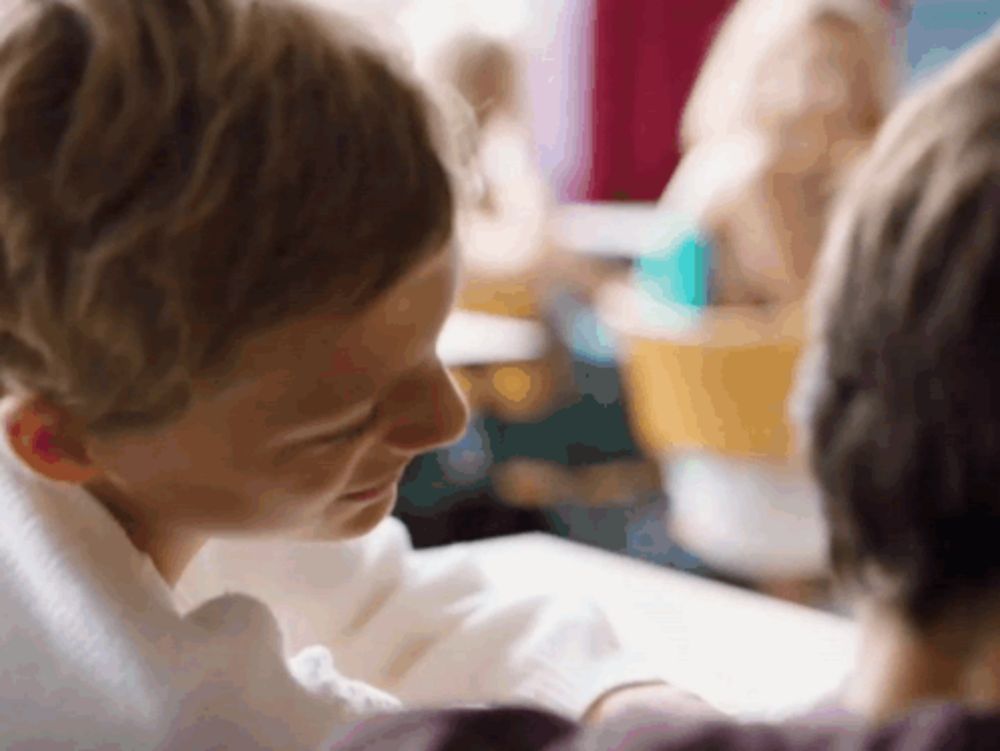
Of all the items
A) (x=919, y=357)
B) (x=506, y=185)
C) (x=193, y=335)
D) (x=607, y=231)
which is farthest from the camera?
(x=607, y=231)

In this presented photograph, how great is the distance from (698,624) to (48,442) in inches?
9.4

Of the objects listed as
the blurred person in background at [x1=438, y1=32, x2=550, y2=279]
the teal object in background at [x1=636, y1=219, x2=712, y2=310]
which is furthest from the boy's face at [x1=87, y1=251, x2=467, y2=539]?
the blurred person in background at [x1=438, y1=32, x2=550, y2=279]

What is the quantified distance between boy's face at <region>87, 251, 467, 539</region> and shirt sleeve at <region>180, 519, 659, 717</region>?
0.34 feet

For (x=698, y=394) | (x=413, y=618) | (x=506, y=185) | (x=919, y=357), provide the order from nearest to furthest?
Answer: (x=919, y=357) < (x=413, y=618) < (x=698, y=394) < (x=506, y=185)

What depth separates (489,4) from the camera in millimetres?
2314

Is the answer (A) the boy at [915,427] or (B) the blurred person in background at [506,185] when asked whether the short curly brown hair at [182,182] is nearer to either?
(A) the boy at [915,427]

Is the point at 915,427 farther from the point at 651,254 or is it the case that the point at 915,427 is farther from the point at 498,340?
the point at 498,340

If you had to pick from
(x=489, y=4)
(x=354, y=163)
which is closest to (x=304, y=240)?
(x=354, y=163)

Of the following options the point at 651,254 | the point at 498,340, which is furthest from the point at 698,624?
the point at 498,340

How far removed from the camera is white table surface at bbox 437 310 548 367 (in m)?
1.40

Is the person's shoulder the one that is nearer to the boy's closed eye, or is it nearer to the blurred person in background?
the boy's closed eye

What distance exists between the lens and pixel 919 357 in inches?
6.2

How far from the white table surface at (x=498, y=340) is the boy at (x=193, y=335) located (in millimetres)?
923

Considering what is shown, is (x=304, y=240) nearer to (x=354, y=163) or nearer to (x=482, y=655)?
(x=354, y=163)
